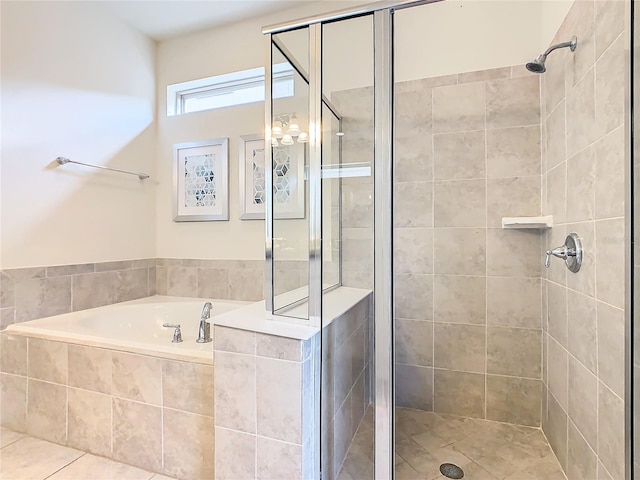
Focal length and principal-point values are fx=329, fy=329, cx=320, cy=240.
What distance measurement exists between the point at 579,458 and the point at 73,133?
3359mm

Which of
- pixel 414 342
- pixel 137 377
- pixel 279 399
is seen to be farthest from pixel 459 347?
pixel 137 377

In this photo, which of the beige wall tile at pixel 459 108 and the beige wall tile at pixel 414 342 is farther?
the beige wall tile at pixel 414 342

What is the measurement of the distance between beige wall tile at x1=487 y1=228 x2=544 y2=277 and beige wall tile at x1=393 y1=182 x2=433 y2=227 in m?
0.37

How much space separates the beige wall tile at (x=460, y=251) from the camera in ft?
6.49

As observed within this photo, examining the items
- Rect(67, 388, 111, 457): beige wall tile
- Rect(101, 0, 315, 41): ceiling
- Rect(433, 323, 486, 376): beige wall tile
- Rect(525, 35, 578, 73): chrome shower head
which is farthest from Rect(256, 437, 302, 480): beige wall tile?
Rect(101, 0, 315, 41): ceiling

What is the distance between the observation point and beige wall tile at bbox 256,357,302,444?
1.21 metres

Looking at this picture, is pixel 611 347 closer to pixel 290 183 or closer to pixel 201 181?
pixel 290 183

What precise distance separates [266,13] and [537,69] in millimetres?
1942

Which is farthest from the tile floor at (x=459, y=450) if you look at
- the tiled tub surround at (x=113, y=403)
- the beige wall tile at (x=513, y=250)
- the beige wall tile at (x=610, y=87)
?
the beige wall tile at (x=610, y=87)

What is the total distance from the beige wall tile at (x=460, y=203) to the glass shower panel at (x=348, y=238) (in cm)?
74

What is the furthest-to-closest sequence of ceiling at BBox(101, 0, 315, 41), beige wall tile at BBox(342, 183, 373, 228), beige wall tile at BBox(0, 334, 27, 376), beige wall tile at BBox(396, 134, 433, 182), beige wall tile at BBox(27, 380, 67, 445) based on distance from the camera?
ceiling at BBox(101, 0, 315, 41) → beige wall tile at BBox(396, 134, 433, 182) → beige wall tile at BBox(0, 334, 27, 376) → beige wall tile at BBox(27, 380, 67, 445) → beige wall tile at BBox(342, 183, 373, 228)

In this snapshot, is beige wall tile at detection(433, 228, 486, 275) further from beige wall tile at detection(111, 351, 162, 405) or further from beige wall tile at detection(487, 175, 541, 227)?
beige wall tile at detection(111, 351, 162, 405)

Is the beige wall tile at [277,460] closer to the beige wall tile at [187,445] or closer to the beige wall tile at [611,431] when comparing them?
the beige wall tile at [187,445]

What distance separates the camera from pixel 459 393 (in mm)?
2045
